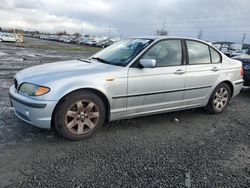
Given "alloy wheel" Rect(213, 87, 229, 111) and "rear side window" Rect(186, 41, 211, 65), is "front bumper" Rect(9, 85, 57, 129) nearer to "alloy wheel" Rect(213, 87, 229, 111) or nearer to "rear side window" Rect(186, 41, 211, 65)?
"rear side window" Rect(186, 41, 211, 65)

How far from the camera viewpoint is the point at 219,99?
4.94 m

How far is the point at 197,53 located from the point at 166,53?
2.64 feet

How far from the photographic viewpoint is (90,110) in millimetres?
3412

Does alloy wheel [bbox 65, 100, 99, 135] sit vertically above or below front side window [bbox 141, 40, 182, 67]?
below

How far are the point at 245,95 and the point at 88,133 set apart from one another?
18.6 ft

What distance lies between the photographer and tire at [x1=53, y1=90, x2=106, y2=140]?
3186mm

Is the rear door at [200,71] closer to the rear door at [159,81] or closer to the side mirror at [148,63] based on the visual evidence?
the rear door at [159,81]

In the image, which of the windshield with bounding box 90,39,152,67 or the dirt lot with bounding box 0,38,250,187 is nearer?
the dirt lot with bounding box 0,38,250,187

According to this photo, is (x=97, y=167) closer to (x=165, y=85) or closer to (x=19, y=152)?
(x=19, y=152)

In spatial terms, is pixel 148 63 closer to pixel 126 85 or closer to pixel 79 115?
pixel 126 85

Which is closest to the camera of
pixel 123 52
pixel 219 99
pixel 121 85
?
pixel 121 85

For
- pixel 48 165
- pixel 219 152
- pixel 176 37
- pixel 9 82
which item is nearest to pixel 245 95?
pixel 176 37

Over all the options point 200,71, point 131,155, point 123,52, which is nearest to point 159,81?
point 123,52

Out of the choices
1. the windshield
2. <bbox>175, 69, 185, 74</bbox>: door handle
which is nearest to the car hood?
the windshield
